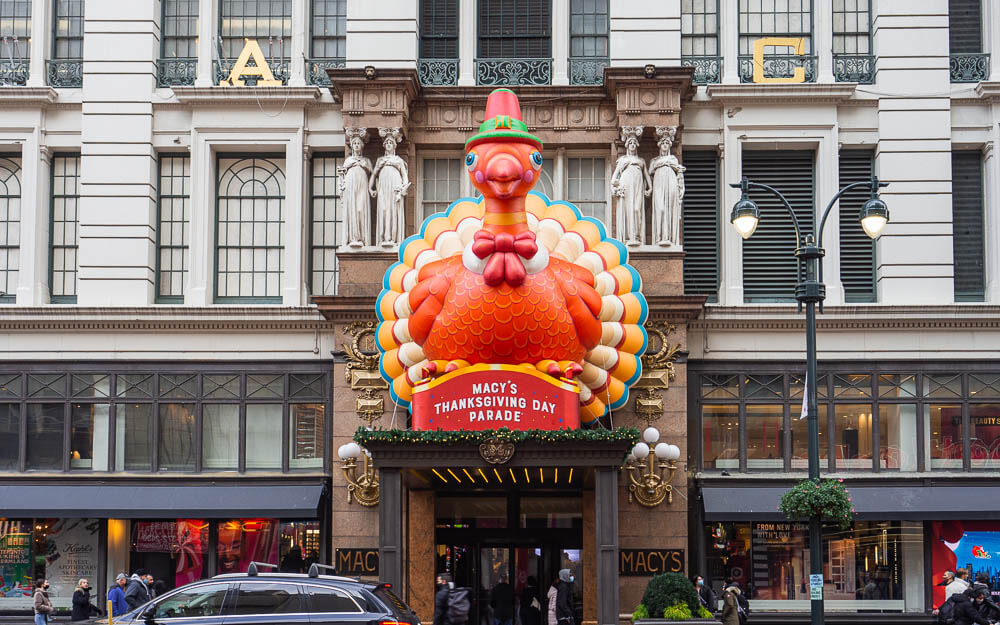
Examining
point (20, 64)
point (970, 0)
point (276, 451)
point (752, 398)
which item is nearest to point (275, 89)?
point (20, 64)

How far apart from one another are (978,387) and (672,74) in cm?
923

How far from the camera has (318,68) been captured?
94.0ft

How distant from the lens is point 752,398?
27.2 meters

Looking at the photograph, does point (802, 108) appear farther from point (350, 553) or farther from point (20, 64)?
point (20, 64)

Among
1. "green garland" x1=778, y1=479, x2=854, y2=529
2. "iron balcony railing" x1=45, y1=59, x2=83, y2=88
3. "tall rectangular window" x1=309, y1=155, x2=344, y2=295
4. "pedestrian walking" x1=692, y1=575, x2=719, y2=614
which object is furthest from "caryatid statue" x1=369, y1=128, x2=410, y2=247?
"green garland" x1=778, y1=479, x2=854, y2=529

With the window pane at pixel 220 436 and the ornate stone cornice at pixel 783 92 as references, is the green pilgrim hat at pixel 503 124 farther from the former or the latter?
the window pane at pixel 220 436

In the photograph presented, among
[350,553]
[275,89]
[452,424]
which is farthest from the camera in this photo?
[275,89]

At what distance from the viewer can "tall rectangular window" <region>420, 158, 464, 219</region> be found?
28.1 m

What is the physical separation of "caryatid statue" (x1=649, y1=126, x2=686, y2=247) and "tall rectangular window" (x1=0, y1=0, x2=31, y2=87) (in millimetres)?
14325

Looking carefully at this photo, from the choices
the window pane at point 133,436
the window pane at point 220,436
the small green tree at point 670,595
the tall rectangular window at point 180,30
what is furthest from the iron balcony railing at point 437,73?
the small green tree at point 670,595

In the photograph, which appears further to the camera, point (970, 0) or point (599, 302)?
point (970, 0)

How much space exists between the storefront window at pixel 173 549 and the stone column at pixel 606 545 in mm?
9291

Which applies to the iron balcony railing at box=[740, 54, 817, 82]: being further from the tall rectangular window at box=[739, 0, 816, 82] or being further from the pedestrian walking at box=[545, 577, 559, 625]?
the pedestrian walking at box=[545, 577, 559, 625]

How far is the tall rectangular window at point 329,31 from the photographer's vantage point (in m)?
28.9
